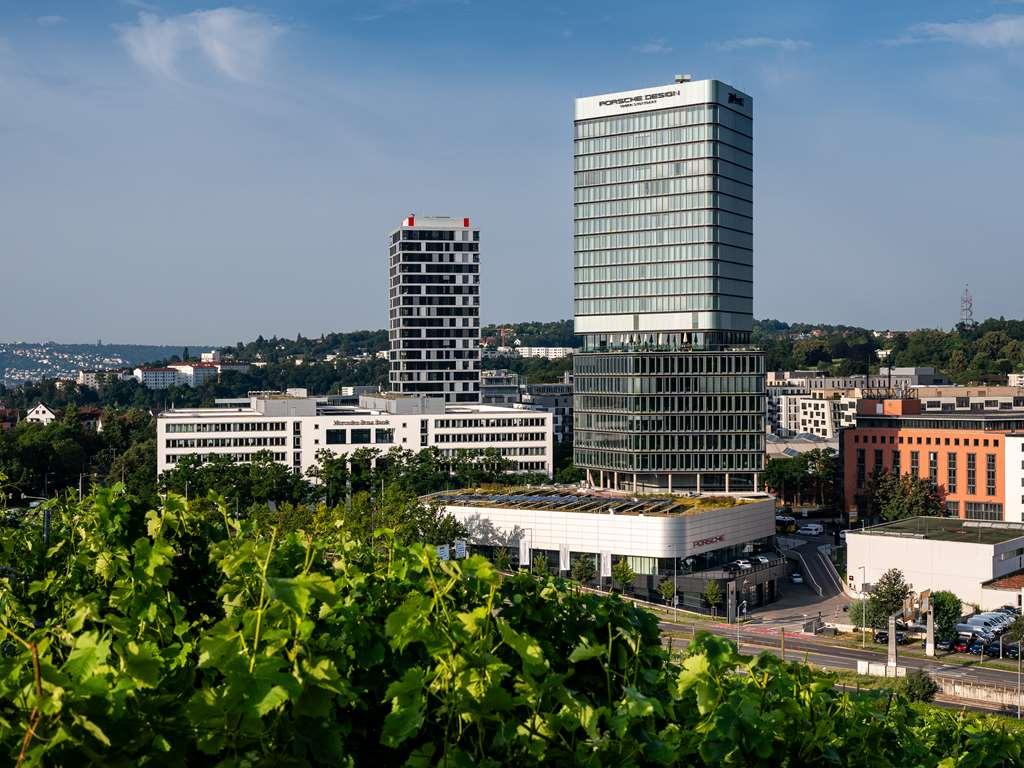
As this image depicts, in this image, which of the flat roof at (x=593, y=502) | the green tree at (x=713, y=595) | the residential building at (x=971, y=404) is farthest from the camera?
the residential building at (x=971, y=404)

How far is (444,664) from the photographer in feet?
31.9

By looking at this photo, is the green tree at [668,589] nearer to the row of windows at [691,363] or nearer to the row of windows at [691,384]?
the row of windows at [691,384]

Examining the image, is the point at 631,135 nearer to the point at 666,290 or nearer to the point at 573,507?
the point at 666,290

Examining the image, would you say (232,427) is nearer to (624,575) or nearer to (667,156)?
(667,156)

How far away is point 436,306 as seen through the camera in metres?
148

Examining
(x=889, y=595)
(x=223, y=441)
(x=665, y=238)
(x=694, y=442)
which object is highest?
(x=665, y=238)

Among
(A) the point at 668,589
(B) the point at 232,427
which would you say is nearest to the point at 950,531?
(A) the point at 668,589

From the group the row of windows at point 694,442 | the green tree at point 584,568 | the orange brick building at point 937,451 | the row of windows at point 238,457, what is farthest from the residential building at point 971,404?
the row of windows at point 238,457

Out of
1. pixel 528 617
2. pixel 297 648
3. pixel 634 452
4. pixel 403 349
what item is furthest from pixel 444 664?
pixel 403 349

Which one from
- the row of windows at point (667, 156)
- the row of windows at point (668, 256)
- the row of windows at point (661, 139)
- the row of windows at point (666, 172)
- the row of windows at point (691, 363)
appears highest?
the row of windows at point (661, 139)

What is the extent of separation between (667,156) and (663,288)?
11.4 m

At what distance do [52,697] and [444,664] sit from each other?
3128mm

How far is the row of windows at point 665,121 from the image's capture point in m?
102

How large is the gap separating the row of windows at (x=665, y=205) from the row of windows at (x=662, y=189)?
354mm
